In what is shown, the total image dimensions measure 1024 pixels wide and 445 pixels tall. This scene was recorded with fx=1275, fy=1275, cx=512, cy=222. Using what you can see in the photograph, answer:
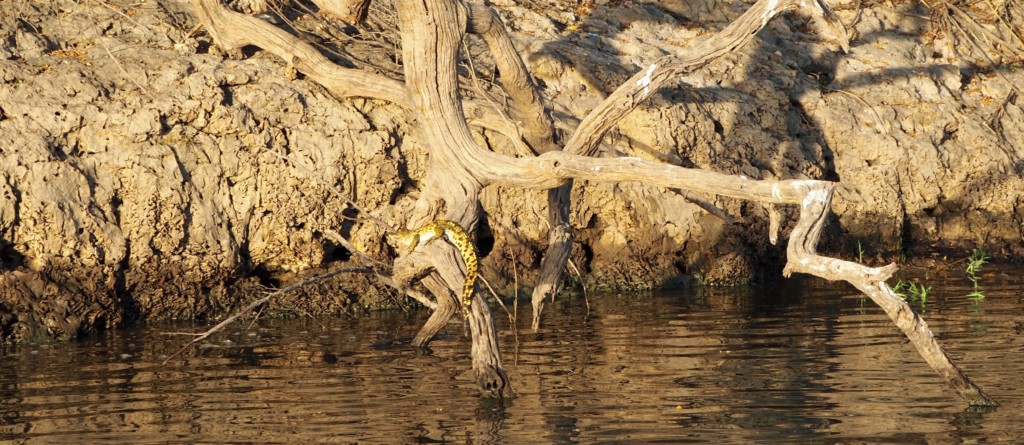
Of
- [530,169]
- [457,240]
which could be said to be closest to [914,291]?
[530,169]

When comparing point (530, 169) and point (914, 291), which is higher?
point (530, 169)

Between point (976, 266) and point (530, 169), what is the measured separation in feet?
27.7

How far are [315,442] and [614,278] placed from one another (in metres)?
8.00

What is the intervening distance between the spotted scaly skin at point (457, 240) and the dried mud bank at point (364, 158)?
5.63 feet

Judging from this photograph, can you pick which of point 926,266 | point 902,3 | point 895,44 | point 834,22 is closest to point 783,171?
point 926,266

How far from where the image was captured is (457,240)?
9.63 m

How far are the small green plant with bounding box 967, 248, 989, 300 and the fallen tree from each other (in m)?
4.14

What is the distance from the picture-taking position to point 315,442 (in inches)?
310

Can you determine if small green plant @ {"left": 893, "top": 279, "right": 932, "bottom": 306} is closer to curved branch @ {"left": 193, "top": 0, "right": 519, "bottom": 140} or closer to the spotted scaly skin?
the spotted scaly skin

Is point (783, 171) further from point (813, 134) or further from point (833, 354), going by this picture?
point (833, 354)

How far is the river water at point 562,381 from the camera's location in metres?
8.10

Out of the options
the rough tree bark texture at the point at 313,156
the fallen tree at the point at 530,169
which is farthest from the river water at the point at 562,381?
the rough tree bark texture at the point at 313,156

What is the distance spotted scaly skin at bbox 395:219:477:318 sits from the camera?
9305 millimetres

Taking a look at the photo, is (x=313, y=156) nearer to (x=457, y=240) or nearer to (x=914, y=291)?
(x=457, y=240)
